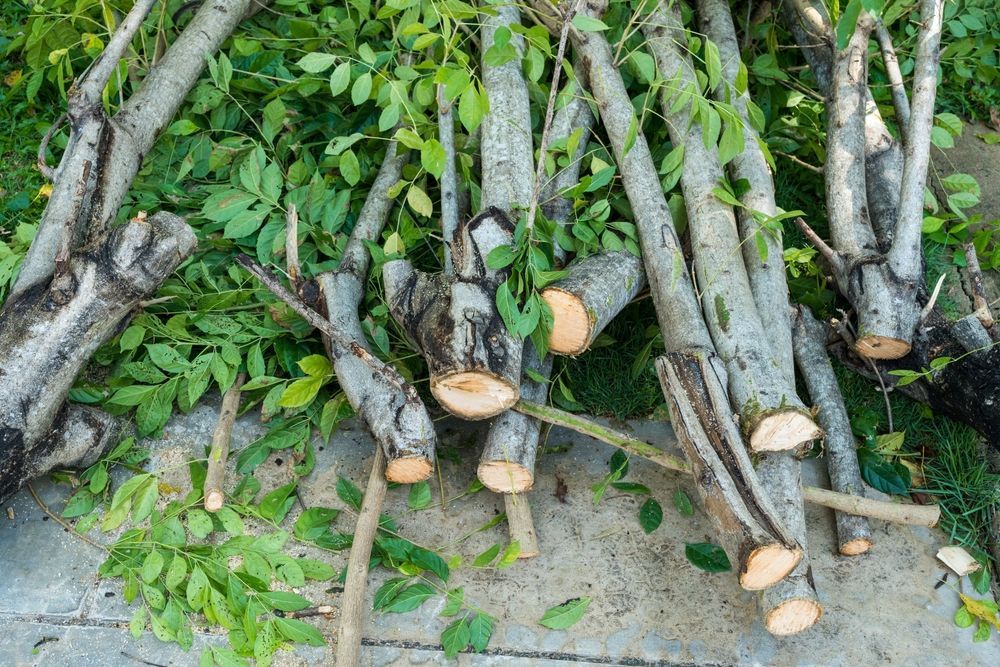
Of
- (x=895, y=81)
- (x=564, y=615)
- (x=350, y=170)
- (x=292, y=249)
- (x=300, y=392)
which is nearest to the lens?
(x=564, y=615)

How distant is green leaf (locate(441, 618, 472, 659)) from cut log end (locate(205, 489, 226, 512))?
0.81 metres

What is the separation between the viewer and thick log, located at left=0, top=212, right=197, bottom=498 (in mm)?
2662

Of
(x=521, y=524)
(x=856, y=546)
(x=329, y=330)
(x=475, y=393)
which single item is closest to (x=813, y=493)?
(x=856, y=546)

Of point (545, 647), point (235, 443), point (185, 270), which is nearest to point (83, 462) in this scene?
point (235, 443)

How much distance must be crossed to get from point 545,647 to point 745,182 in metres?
1.70

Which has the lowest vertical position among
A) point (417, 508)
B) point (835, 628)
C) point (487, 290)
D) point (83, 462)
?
point (835, 628)

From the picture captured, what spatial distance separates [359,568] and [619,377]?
1164 millimetres

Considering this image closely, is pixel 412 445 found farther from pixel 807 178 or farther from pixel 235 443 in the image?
pixel 807 178

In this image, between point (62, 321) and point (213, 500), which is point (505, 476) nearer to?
point (213, 500)

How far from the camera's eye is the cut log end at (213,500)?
277 centimetres

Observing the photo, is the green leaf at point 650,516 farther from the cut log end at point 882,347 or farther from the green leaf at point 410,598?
the cut log end at point 882,347

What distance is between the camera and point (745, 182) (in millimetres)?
3154

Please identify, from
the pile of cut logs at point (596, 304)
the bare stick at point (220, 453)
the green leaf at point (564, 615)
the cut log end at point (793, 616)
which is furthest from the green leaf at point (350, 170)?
the cut log end at point (793, 616)

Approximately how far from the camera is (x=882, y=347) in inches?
119
